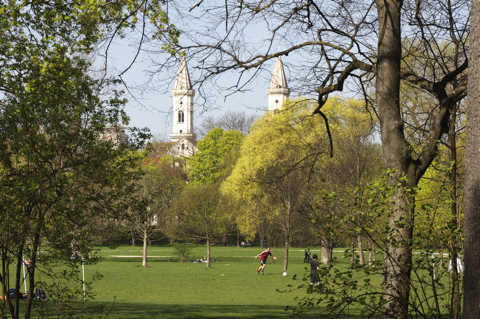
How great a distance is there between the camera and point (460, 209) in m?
6.00

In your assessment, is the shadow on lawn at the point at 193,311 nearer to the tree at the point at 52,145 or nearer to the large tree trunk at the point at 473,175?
the tree at the point at 52,145

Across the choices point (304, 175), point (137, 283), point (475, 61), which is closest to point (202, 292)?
point (137, 283)

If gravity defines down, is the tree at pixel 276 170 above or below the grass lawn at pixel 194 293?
above

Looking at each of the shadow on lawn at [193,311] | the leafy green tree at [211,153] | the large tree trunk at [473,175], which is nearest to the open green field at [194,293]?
the shadow on lawn at [193,311]

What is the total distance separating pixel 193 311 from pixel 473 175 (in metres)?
11.9

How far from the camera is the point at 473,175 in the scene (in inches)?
156

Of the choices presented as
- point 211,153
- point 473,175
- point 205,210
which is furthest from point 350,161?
point 211,153

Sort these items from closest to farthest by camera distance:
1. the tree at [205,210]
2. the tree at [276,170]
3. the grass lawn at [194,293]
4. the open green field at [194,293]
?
the grass lawn at [194,293] → the open green field at [194,293] → the tree at [276,170] → the tree at [205,210]

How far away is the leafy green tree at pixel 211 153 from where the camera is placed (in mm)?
65125

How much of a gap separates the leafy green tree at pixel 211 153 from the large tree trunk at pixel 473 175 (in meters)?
59.7

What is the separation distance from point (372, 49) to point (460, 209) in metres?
3.15

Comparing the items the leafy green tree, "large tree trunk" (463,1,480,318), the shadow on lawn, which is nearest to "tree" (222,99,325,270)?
the shadow on lawn

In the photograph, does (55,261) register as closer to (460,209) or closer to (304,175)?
(460,209)

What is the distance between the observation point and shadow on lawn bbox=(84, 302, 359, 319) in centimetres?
1380
